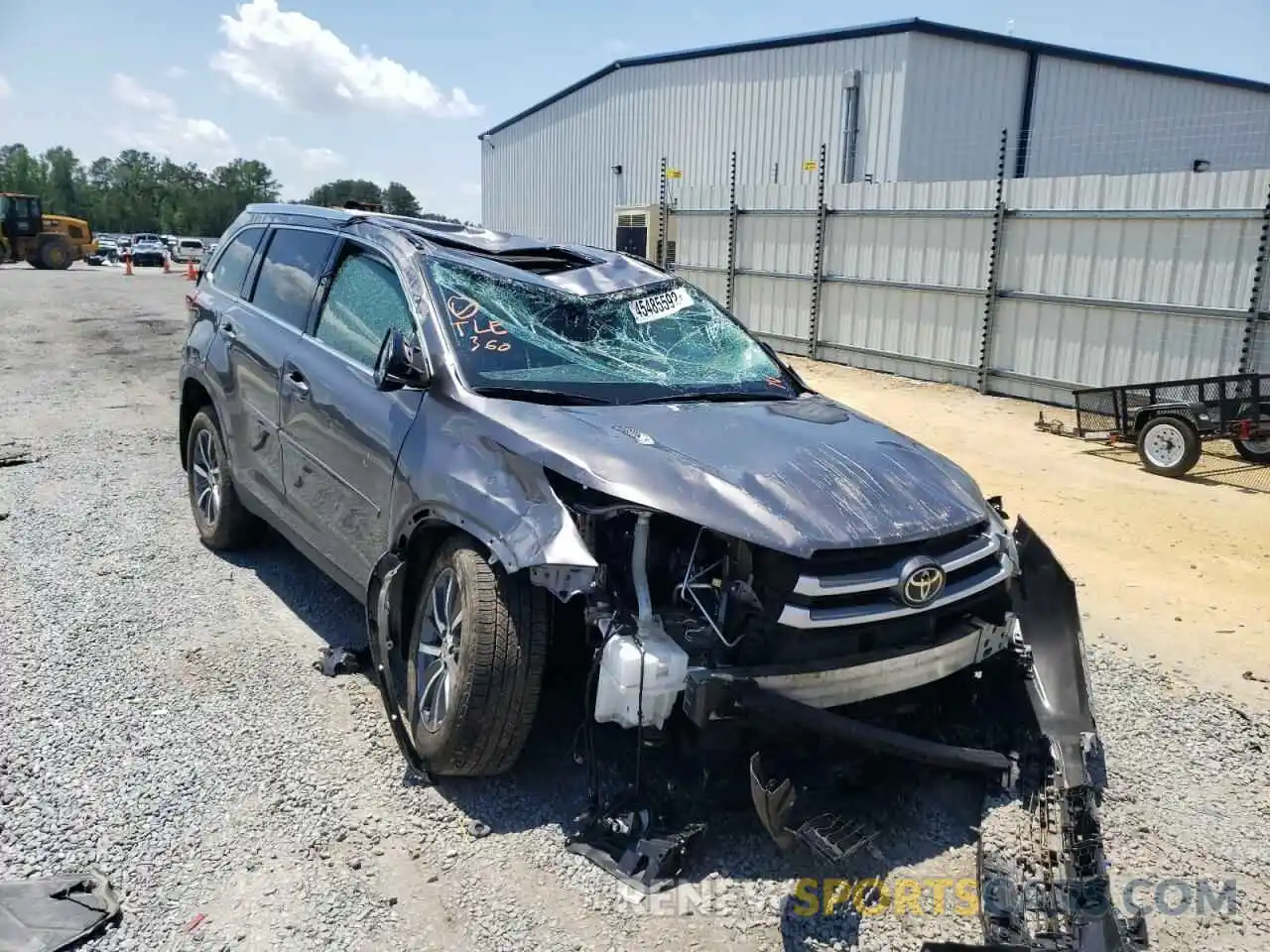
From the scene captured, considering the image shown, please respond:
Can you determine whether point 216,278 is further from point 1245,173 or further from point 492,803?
point 1245,173

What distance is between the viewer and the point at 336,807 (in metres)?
3.14

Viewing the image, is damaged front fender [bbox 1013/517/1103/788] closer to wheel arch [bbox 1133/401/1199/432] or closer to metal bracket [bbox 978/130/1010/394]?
wheel arch [bbox 1133/401/1199/432]

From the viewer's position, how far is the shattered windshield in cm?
363

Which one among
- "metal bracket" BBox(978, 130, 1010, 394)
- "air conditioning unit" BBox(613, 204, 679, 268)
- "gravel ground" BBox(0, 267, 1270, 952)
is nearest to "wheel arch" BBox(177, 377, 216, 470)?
"gravel ground" BBox(0, 267, 1270, 952)

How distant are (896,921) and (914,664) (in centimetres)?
73

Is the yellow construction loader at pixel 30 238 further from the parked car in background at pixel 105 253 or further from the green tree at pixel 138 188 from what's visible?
the green tree at pixel 138 188

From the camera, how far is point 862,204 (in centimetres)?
1414

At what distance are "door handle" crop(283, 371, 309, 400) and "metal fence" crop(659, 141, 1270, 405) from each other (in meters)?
9.69

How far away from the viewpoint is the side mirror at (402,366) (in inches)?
137

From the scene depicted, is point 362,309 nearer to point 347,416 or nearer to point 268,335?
point 347,416

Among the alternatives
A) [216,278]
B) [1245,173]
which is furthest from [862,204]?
[216,278]

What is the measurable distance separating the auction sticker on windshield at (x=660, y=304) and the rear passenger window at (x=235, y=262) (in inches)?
92.6

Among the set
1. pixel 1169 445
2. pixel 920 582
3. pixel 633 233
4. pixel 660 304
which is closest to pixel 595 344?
pixel 660 304

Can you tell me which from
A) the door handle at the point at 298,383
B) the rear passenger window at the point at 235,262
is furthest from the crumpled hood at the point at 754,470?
the rear passenger window at the point at 235,262
